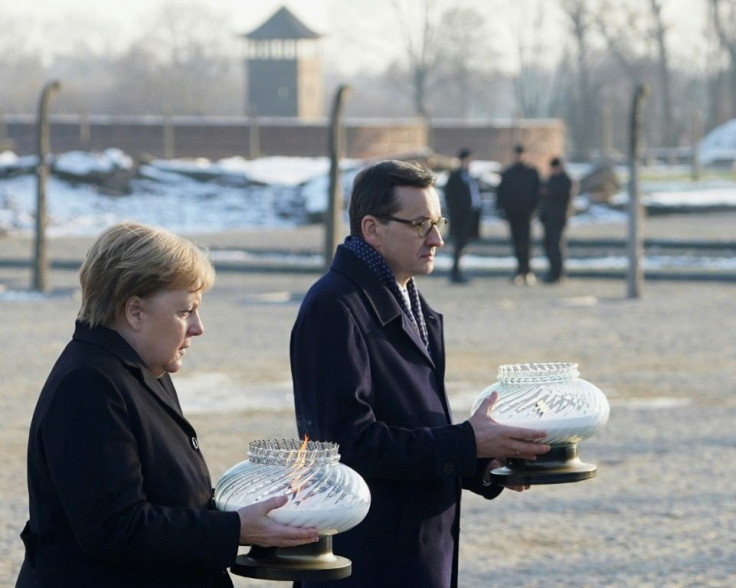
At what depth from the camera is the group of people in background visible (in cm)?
2059

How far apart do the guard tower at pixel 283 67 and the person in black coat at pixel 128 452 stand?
3608 inches

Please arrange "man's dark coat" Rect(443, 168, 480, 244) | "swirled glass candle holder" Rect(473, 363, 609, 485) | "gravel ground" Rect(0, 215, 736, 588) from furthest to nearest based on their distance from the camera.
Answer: "man's dark coat" Rect(443, 168, 480, 244) < "gravel ground" Rect(0, 215, 736, 588) < "swirled glass candle holder" Rect(473, 363, 609, 485)

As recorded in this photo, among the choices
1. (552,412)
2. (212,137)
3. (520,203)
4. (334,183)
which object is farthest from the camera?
(212,137)

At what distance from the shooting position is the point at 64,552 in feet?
10.1

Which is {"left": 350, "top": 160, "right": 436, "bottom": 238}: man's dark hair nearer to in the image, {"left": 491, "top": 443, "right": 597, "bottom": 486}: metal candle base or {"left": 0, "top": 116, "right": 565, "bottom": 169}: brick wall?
{"left": 491, "top": 443, "right": 597, "bottom": 486}: metal candle base

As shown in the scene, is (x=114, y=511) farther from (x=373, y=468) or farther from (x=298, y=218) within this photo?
(x=298, y=218)

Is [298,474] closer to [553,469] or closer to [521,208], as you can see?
[553,469]

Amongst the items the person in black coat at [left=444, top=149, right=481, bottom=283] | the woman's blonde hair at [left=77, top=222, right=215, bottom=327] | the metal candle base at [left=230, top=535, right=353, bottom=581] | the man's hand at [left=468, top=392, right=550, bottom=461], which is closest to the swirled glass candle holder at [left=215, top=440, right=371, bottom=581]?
the metal candle base at [left=230, top=535, right=353, bottom=581]

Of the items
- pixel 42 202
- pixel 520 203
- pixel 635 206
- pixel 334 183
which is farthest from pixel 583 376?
pixel 42 202

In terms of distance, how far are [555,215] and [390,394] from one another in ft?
56.0

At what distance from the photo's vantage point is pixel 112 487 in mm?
2973

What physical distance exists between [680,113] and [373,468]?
93.0 m

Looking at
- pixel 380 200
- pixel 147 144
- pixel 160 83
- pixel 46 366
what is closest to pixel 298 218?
pixel 147 144

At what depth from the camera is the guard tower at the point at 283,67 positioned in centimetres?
9475
